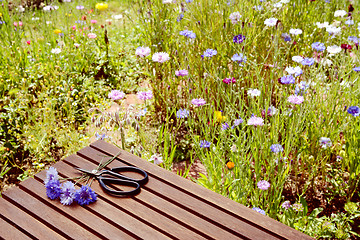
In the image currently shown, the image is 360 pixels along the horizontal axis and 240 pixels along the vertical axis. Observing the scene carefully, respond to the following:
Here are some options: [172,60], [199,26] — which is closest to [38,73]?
[172,60]

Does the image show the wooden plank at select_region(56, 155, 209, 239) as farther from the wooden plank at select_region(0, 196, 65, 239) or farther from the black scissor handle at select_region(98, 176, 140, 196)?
the wooden plank at select_region(0, 196, 65, 239)

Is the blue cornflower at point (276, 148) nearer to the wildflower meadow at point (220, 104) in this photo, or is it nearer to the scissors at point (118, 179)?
the wildflower meadow at point (220, 104)

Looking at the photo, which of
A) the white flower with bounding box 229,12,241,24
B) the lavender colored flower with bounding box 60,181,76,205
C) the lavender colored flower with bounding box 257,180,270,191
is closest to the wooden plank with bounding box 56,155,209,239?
the lavender colored flower with bounding box 60,181,76,205

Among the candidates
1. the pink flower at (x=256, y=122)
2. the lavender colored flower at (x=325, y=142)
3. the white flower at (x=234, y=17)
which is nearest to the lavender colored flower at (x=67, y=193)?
the pink flower at (x=256, y=122)

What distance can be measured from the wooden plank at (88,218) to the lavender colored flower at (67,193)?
0.02 metres

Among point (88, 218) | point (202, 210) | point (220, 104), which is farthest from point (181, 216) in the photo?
point (220, 104)

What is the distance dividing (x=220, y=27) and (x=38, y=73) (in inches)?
67.0

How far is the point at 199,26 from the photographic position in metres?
2.80

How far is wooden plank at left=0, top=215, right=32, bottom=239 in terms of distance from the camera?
1.27 m

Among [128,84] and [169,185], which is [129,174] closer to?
[169,185]

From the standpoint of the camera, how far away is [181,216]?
1.38m

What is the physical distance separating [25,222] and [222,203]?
0.75 meters

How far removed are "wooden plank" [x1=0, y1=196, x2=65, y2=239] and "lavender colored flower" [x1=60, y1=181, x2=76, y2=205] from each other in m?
0.12

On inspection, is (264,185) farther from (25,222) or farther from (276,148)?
(25,222)
